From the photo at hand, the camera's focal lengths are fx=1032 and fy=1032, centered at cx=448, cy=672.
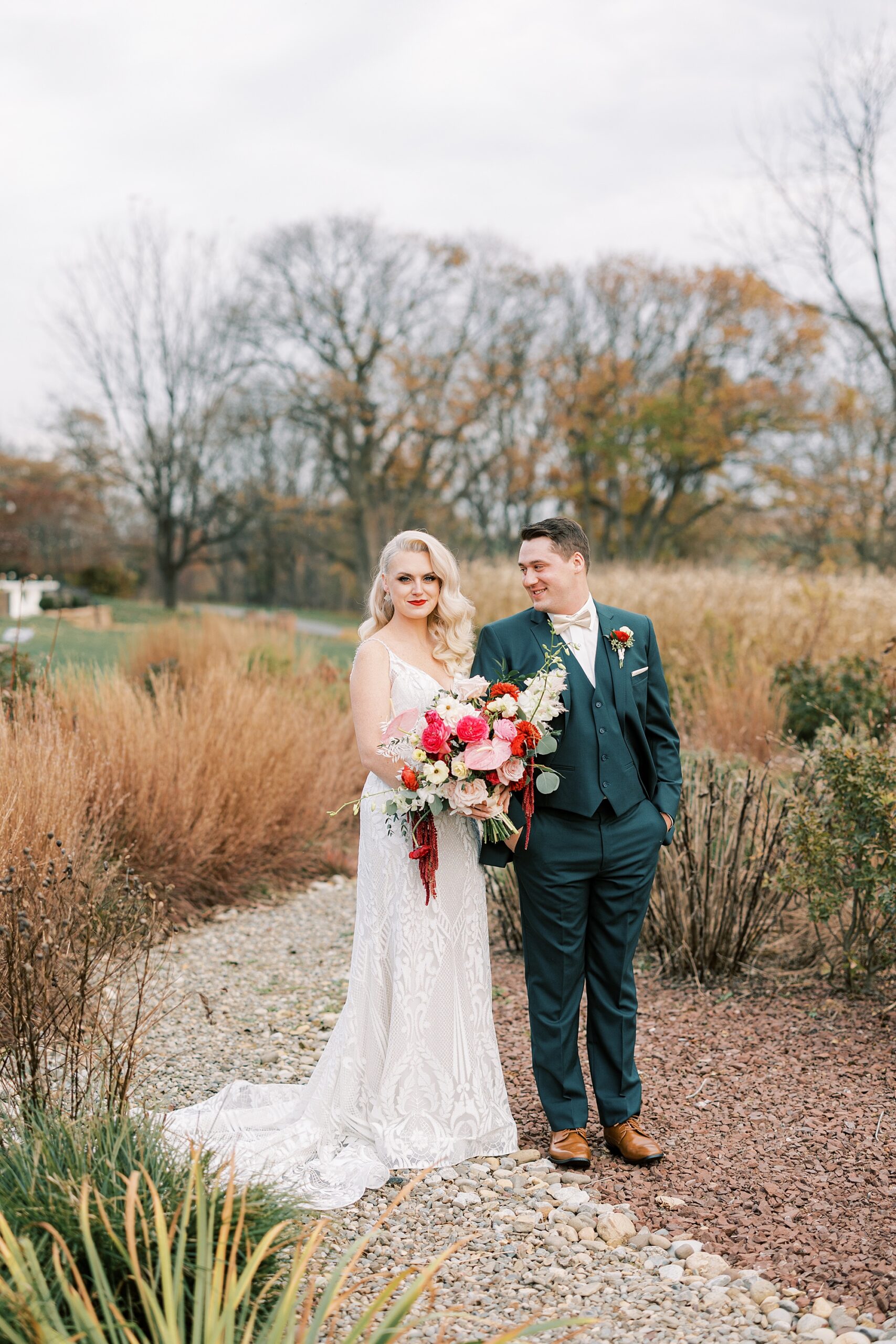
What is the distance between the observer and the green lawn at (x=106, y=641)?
34.5 ft

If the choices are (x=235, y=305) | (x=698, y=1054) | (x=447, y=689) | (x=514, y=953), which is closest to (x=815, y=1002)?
(x=698, y=1054)

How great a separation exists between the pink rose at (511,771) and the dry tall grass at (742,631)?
4856mm

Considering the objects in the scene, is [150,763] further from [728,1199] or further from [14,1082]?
[728,1199]

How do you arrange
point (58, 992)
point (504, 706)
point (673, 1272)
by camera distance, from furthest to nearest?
point (58, 992)
point (504, 706)
point (673, 1272)

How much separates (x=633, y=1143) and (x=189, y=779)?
351cm

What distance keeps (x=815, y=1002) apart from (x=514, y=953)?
1.48m

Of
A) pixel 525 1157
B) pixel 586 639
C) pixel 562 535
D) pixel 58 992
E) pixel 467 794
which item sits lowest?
pixel 525 1157

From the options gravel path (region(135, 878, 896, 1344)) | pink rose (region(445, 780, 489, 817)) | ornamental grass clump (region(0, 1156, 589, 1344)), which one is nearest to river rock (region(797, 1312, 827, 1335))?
gravel path (region(135, 878, 896, 1344))

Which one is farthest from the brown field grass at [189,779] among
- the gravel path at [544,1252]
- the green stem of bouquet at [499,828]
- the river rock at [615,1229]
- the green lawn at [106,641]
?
the river rock at [615,1229]

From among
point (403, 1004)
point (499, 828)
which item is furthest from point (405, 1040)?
point (499, 828)

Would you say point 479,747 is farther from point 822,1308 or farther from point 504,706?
point 822,1308

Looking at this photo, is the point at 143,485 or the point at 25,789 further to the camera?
the point at 143,485

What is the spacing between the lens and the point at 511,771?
2.95 meters

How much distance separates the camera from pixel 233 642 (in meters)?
10.7
